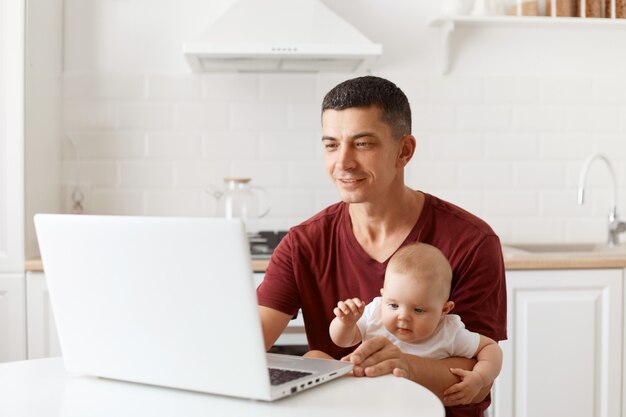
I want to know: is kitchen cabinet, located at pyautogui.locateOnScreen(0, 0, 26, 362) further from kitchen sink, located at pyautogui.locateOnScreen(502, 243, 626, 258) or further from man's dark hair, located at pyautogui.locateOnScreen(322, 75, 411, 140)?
kitchen sink, located at pyautogui.locateOnScreen(502, 243, 626, 258)

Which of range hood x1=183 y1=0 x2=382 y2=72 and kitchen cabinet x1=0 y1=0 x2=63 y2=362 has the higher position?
range hood x1=183 y1=0 x2=382 y2=72

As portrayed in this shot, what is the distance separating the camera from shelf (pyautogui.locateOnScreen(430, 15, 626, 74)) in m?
3.21

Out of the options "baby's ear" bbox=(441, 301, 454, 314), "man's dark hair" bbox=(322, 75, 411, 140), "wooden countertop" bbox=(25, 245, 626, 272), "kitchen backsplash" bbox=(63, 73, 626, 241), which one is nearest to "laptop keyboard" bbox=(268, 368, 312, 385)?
"baby's ear" bbox=(441, 301, 454, 314)

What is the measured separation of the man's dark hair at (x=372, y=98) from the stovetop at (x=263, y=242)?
3.70ft

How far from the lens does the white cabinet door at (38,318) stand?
270cm

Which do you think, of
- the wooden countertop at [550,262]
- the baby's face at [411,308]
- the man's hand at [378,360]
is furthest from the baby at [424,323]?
the wooden countertop at [550,262]

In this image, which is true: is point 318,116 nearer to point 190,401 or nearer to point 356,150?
→ point 356,150

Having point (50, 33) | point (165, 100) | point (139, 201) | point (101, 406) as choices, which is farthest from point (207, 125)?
point (101, 406)

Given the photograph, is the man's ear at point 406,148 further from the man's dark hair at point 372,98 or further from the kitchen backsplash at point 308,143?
the kitchen backsplash at point 308,143

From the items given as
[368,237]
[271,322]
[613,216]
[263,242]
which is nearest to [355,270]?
[368,237]

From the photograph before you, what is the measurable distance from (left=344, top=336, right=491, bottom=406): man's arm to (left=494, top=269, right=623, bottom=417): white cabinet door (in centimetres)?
118

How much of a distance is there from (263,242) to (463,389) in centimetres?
159

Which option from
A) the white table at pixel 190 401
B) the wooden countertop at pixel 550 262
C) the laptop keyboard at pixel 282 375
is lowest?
the white table at pixel 190 401

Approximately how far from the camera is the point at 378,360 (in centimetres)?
135
